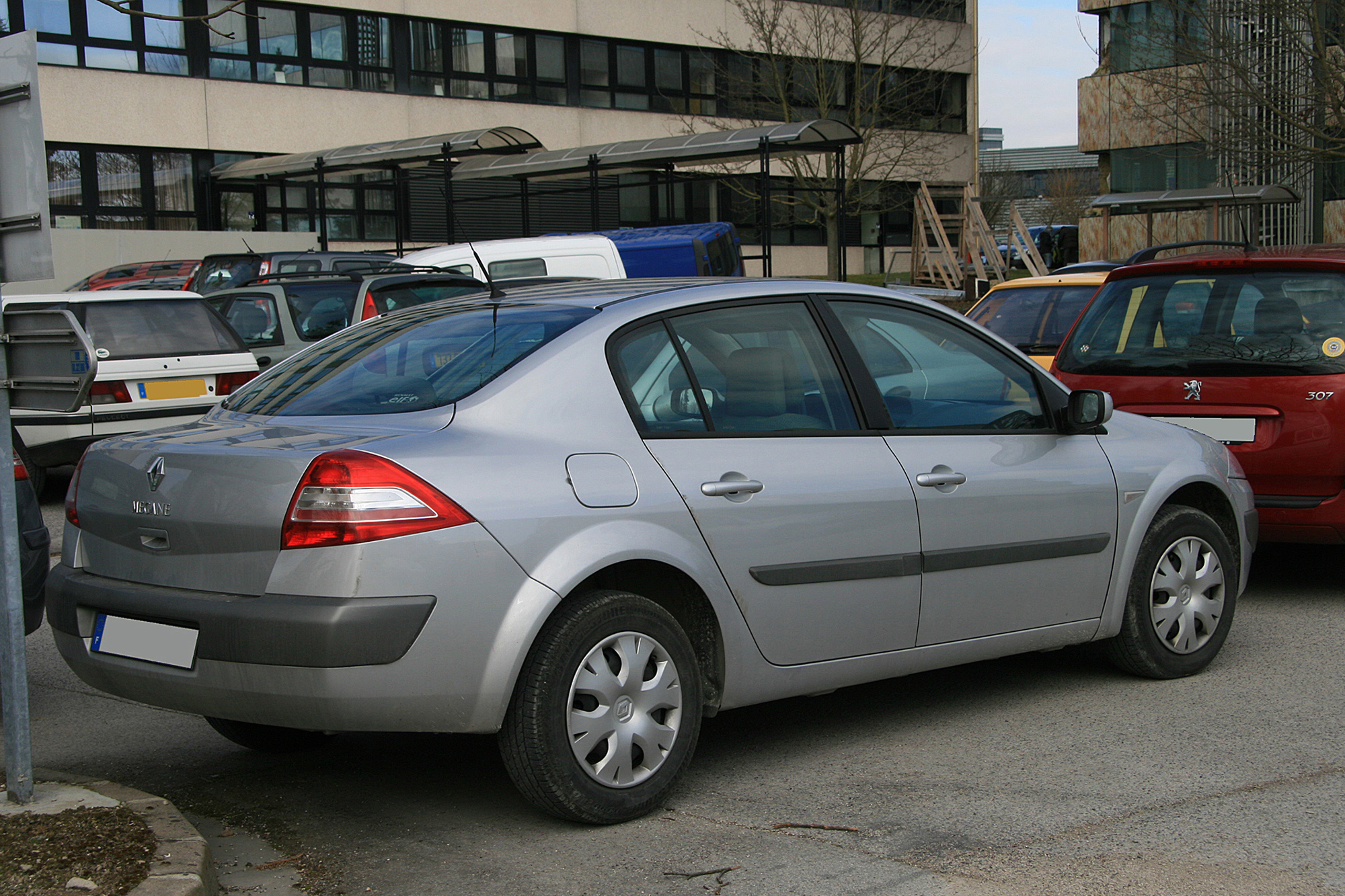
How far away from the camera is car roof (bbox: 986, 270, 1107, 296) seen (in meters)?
11.8

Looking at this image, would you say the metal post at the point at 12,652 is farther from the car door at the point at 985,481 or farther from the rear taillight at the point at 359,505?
the car door at the point at 985,481

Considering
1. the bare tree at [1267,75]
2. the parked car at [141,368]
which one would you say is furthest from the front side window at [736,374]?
the bare tree at [1267,75]

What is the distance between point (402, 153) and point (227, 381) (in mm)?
13700

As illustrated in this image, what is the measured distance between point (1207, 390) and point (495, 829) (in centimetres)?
439

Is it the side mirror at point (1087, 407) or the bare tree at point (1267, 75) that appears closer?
the side mirror at point (1087, 407)

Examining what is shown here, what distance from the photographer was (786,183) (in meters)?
38.2

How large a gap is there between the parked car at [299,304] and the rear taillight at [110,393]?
2.57 meters

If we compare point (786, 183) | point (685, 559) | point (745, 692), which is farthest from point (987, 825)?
point (786, 183)

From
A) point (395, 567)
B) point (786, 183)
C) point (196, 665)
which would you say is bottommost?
point (196, 665)

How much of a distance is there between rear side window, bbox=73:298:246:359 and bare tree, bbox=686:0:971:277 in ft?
57.9

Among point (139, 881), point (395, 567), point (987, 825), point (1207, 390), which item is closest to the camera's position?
point (139, 881)

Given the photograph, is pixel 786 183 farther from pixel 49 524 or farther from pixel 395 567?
pixel 395 567

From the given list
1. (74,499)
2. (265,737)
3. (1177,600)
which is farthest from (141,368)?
(1177,600)

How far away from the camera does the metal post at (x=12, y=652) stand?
3.82m
